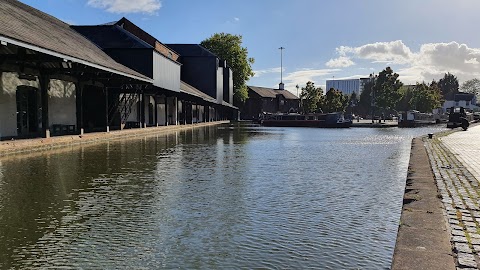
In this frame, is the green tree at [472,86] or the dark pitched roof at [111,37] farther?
the green tree at [472,86]

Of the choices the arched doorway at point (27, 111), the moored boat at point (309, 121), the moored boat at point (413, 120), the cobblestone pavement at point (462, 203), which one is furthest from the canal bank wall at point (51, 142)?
the moored boat at point (413, 120)

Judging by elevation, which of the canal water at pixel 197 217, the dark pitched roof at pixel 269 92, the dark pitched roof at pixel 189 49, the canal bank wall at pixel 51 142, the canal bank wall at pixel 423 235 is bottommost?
the canal water at pixel 197 217

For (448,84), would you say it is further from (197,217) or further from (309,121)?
(197,217)

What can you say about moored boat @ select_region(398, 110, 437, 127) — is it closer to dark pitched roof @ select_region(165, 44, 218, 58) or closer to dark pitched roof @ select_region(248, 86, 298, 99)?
dark pitched roof @ select_region(165, 44, 218, 58)

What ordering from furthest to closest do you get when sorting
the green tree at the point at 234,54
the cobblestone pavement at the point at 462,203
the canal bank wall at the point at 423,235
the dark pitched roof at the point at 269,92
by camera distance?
the dark pitched roof at the point at 269,92 < the green tree at the point at 234,54 < the cobblestone pavement at the point at 462,203 < the canal bank wall at the point at 423,235

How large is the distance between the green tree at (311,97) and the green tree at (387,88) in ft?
38.4

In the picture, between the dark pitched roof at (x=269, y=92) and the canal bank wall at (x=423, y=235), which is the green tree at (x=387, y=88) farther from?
the canal bank wall at (x=423, y=235)

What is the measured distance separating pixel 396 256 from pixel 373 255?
541 millimetres

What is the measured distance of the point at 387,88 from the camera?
82.2 metres

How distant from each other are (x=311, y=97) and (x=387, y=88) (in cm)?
1584

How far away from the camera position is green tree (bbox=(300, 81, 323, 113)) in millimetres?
89812

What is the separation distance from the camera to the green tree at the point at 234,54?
77.4 meters

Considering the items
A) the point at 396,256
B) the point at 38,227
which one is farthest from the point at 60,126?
the point at 396,256

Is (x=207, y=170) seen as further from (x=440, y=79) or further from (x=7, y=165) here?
(x=440, y=79)
